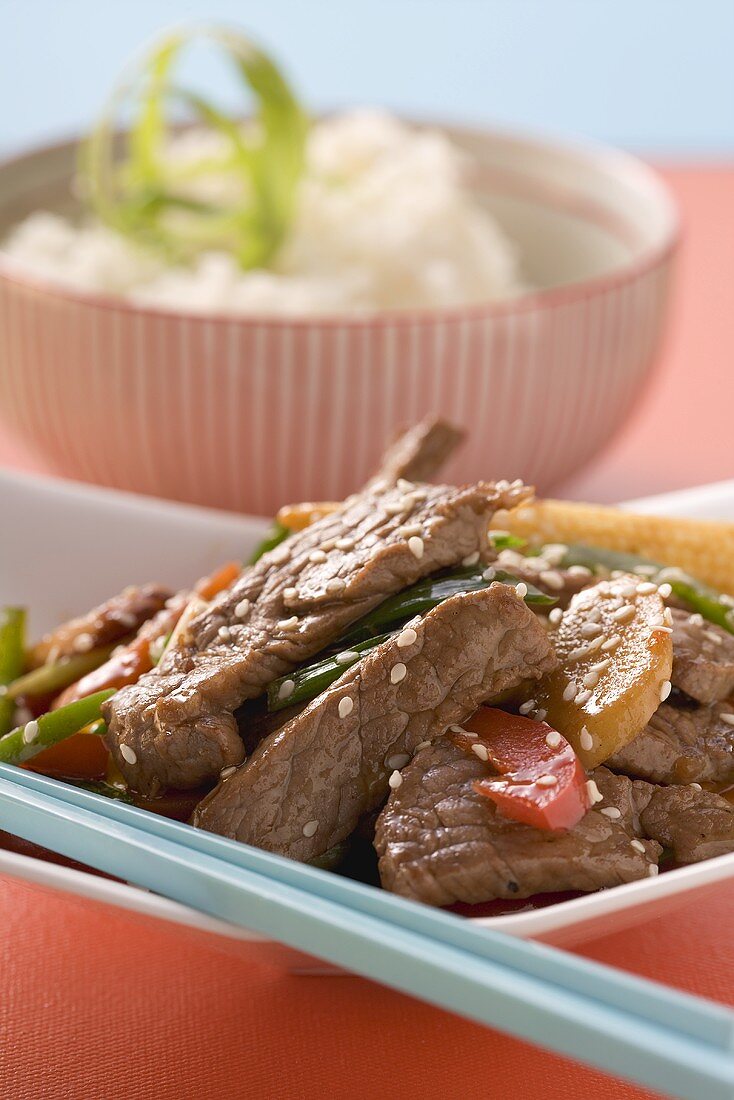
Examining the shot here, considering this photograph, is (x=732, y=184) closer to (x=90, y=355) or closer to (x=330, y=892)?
(x=90, y=355)

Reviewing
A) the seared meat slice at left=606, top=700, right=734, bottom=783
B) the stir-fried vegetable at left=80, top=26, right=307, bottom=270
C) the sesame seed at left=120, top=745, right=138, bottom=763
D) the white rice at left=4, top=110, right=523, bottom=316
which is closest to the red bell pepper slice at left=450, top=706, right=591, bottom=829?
the seared meat slice at left=606, top=700, right=734, bottom=783

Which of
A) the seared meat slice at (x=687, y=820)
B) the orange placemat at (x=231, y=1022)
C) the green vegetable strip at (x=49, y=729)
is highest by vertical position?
the seared meat slice at (x=687, y=820)

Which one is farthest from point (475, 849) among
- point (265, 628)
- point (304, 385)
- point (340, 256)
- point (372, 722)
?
point (340, 256)

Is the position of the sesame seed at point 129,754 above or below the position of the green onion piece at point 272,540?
above

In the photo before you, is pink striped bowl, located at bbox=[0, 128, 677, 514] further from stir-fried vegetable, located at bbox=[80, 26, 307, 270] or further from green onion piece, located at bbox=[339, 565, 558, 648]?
green onion piece, located at bbox=[339, 565, 558, 648]

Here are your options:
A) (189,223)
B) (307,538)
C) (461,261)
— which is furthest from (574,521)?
(189,223)

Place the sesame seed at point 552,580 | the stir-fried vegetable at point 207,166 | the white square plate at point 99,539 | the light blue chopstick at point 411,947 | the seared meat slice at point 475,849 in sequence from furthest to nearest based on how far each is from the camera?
the stir-fried vegetable at point 207,166 → the white square plate at point 99,539 → the sesame seed at point 552,580 → the seared meat slice at point 475,849 → the light blue chopstick at point 411,947

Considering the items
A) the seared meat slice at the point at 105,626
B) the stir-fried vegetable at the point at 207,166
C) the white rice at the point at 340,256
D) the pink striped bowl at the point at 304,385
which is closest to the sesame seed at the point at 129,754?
the seared meat slice at the point at 105,626

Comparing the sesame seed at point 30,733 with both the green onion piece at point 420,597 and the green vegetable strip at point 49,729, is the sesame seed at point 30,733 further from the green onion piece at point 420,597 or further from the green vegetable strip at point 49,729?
the green onion piece at point 420,597
